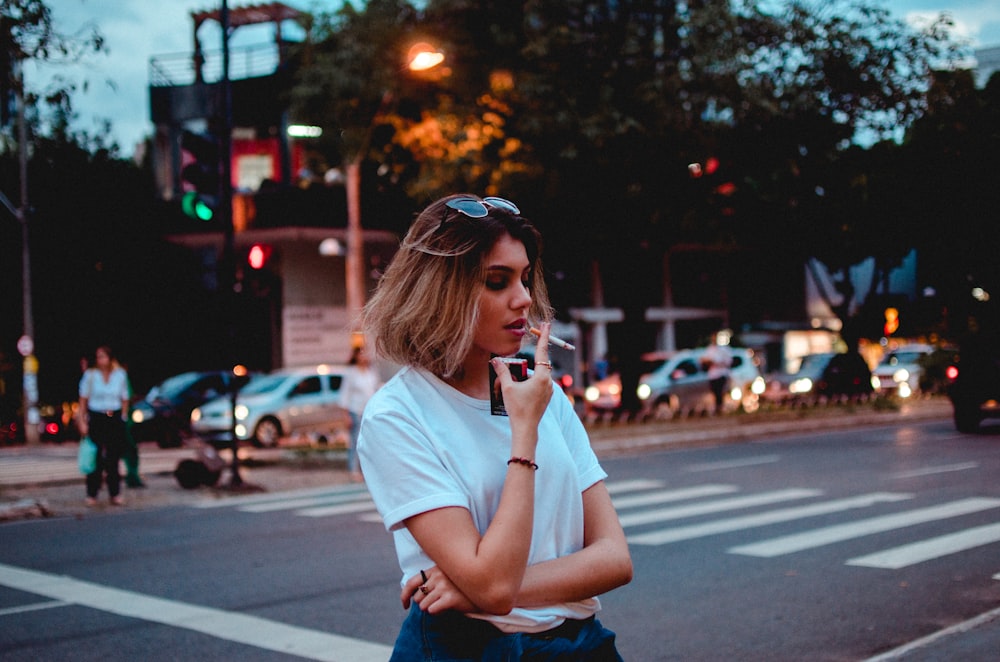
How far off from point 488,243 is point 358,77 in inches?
837

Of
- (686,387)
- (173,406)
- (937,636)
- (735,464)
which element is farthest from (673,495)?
(173,406)

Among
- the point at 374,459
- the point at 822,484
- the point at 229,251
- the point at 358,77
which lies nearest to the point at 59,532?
the point at 229,251

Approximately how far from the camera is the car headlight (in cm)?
3159

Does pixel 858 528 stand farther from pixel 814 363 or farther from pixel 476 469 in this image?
pixel 814 363

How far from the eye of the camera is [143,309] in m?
31.6

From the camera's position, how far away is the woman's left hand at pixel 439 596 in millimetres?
2059

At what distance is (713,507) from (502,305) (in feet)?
30.7

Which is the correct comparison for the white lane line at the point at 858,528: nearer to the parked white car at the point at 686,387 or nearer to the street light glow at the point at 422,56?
the street light glow at the point at 422,56

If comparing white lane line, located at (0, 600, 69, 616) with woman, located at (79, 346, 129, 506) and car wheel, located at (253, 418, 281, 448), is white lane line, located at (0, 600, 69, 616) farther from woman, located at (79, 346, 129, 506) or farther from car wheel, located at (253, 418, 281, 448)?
car wheel, located at (253, 418, 281, 448)

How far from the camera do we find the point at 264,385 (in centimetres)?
2477

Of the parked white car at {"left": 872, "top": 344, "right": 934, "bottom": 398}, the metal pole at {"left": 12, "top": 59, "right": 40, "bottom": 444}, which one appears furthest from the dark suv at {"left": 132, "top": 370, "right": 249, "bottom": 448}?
the parked white car at {"left": 872, "top": 344, "right": 934, "bottom": 398}

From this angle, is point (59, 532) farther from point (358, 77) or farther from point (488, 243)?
point (358, 77)

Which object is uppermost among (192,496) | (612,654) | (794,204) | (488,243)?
(794,204)

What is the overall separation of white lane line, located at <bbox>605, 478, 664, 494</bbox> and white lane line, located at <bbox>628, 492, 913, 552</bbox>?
2.56 m
